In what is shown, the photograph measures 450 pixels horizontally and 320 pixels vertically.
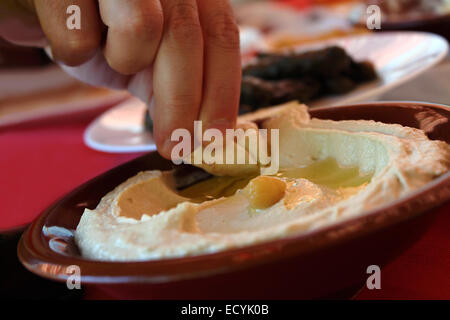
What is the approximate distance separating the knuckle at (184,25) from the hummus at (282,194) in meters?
0.22

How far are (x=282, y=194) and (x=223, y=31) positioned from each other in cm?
30

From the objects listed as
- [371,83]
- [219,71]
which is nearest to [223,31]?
[219,71]

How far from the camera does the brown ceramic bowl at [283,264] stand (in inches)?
16.6

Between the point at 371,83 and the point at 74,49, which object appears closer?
the point at 74,49

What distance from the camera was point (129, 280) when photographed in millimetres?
446

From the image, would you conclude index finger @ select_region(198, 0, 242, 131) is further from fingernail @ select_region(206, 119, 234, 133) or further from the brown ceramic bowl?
the brown ceramic bowl

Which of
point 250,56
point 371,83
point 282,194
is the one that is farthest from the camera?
point 250,56

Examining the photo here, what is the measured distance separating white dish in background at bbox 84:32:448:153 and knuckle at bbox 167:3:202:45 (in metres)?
0.56

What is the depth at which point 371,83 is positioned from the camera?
4.89 feet

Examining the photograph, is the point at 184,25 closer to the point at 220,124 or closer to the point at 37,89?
the point at 220,124

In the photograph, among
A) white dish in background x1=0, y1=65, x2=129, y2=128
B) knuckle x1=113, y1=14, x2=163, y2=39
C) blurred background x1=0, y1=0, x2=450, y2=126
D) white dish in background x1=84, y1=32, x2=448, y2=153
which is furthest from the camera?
white dish in background x1=0, y1=65, x2=129, y2=128

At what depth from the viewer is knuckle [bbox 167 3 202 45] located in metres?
0.72

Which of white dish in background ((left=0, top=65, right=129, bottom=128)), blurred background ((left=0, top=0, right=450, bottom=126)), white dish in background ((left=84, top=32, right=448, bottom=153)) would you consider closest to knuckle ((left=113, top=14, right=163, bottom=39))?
white dish in background ((left=84, top=32, right=448, bottom=153))
